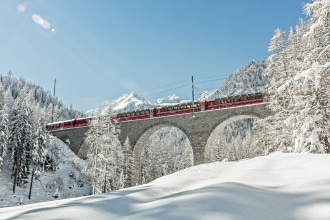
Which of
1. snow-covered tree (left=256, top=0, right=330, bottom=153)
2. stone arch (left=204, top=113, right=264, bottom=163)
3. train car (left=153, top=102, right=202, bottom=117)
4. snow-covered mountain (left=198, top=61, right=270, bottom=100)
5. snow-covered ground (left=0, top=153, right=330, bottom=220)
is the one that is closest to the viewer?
snow-covered ground (left=0, top=153, right=330, bottom=220)

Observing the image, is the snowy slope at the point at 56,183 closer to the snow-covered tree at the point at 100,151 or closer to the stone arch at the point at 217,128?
the snow-covered tree at the point at 100,151

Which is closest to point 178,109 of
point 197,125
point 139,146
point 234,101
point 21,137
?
A: point 197,125

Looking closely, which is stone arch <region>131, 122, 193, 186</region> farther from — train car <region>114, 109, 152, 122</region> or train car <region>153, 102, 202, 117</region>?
train car <region>114, 109, 152, 122</region>

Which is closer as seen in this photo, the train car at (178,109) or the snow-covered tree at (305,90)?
the snow-covered tree at (305,90)

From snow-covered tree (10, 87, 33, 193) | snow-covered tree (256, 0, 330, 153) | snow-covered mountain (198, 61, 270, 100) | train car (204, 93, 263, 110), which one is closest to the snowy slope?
snow-covered tree (10, 87, 33, 193)

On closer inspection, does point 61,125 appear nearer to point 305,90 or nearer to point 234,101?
point 234,101

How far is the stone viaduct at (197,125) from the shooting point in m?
29.8

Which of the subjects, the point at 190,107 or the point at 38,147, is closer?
the point at 38,147

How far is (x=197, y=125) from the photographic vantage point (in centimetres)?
3253

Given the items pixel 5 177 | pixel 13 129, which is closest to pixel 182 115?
pixel 13 129

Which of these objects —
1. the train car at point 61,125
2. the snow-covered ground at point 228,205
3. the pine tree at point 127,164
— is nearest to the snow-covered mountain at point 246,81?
the train car at point 61,125

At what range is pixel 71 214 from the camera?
3455 millimetres

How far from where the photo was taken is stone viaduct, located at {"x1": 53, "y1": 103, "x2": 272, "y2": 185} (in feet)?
97.7

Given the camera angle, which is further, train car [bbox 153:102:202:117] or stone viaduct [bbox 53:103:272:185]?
train car [bbox 153:102:202:117]
